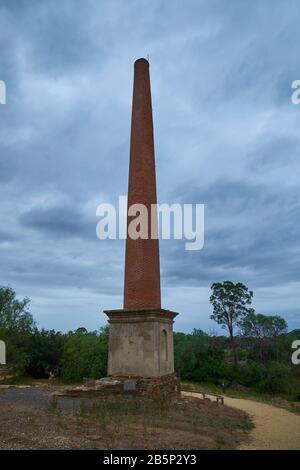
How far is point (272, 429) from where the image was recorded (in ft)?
37.2

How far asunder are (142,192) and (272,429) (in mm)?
9703

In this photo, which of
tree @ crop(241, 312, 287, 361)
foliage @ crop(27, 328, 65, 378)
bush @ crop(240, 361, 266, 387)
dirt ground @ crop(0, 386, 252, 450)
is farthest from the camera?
tree @ crop(241, 312, 287, 361)

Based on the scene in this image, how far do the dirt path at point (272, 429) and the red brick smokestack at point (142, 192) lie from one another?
5.44 meters

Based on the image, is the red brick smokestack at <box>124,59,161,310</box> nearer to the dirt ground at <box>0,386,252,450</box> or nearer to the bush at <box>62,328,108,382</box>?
the dirt ground at <box>0,386,252,450</box>

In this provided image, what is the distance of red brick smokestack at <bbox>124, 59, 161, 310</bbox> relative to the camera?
15469mm

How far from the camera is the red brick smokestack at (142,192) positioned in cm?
1547

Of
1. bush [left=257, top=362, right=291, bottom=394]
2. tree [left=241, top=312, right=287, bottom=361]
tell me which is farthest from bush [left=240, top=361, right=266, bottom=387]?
tree [left=241, top=312, right=287, bottom=361]

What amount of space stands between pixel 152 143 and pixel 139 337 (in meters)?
8.34

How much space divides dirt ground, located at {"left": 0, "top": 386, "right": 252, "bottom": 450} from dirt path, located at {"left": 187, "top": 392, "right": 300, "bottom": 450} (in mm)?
360

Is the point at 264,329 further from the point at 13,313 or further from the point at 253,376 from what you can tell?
the point at 13,313

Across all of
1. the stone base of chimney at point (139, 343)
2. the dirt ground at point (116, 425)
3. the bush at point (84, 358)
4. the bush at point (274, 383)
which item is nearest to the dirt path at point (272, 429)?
the dirt ground at point (116, 425)

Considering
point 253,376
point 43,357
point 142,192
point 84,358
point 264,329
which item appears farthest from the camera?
point 264,329

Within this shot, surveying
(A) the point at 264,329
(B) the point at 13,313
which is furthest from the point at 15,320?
(A) the point at 264,329

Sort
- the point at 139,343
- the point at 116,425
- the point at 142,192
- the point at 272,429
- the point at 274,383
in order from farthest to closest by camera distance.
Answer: the point at 274,383
the point at 142,192
the point at 139,343
the point at 272,429
the point at 116,425
